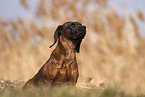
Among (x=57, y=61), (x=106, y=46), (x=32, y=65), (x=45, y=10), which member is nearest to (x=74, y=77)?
(x=57, y=61)

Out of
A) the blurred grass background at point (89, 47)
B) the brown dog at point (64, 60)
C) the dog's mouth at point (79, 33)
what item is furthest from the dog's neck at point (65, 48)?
the blurred grass background at point (89, 47)

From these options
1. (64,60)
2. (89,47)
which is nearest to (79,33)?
(64,60)

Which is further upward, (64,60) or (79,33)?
(79,33)

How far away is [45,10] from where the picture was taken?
780 cm

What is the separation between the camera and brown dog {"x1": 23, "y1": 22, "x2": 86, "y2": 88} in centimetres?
286

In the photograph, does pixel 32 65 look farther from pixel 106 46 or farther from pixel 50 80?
pixel 50 80

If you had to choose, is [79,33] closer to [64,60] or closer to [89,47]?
[64,60]

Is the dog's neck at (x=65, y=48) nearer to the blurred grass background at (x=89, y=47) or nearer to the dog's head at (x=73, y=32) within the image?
the dog's head at (x=73, y=32)

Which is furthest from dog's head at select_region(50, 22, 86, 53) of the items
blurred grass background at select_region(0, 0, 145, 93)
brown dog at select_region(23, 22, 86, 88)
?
blurred grass background at select_region(0, 0, 145, 93)

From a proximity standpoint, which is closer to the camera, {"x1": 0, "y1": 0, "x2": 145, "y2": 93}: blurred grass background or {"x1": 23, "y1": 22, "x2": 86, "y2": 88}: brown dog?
{"x1": 23, "y1": 22, "x2": 86, "y2": 88}: brown dog

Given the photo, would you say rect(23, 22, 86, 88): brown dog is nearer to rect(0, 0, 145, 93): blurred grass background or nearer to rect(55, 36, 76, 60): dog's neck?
rect(55, 36, 76, 60): dog's neck

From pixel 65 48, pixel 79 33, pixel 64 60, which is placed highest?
pixel 79 33

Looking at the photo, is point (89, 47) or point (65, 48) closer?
point (65, 48)

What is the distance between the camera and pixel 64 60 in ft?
9.55
